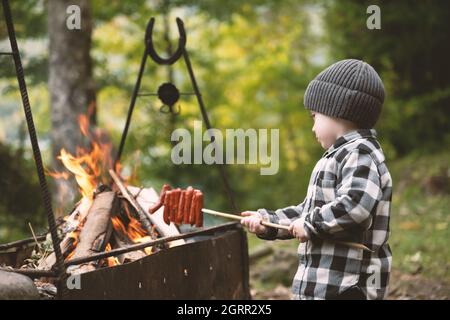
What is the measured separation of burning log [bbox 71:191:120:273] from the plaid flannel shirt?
162cm

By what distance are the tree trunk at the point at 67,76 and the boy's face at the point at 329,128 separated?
4881mm

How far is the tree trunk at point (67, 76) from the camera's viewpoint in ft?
24.0

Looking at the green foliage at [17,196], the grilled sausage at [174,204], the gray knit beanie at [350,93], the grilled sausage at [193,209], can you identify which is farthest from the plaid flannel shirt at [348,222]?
the green foliage at [17,196]

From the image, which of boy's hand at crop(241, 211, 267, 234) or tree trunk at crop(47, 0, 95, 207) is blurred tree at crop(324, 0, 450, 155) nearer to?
tree trunk at crop(47, 0, 95, 207)

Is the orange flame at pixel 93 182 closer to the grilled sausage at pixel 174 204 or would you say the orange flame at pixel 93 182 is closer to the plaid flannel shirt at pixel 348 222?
the grilled sausage at pixel 174 204

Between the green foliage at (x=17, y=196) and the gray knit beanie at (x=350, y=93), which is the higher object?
the gray knit beanie at (x=350, y=93)

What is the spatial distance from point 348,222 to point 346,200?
0.34 ft

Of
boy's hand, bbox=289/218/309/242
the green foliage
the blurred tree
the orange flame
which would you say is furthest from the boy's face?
the blurred tree

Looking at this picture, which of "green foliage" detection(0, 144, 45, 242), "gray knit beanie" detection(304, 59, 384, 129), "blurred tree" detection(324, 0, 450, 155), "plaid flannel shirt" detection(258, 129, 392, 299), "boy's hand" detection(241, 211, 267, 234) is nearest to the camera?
"plaid flannel shirt" detection(258, 129, 392, 299)

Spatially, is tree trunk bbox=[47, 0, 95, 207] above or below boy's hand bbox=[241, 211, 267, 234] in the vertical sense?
above

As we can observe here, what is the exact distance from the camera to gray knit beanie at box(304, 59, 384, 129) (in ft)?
9.23

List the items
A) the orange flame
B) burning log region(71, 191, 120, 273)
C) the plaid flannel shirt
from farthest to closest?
the orange flame → burning log region(71, 191, 120, 273) → the plaid flannel shirt

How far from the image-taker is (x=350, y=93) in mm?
2811
